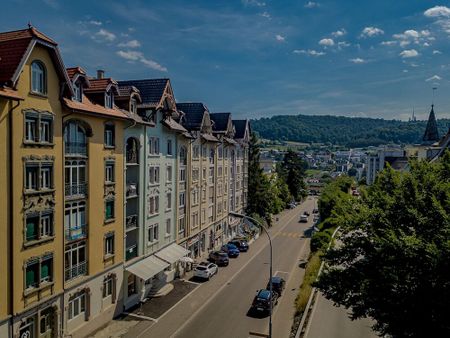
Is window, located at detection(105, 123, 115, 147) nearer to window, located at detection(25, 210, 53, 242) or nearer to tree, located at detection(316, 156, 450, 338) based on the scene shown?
window, located at detection(25, 210, 53, 242)

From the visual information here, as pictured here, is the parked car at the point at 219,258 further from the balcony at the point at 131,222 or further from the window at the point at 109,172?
the window at the point at 109,172

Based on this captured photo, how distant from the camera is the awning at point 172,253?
33.4m

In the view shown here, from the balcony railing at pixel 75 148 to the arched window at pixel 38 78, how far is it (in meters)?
3.45

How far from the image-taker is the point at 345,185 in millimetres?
72062

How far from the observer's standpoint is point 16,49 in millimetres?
18719

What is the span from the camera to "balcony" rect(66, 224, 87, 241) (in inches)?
892

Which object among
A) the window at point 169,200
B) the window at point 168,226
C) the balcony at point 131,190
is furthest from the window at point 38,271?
the window at point 168,226

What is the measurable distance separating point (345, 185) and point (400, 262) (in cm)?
5999

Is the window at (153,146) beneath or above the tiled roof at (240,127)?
beneath

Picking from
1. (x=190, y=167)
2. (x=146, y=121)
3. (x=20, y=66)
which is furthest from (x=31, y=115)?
(x=190, y=167)

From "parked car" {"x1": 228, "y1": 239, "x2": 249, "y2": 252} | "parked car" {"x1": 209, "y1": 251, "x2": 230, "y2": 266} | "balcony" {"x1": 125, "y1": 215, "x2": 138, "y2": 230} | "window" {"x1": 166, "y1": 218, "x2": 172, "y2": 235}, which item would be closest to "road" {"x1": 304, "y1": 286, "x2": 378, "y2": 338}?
"balcony" {"x1": 125, "y1": 215, "x2": 138, "y2": 230}

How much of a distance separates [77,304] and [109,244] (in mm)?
4480

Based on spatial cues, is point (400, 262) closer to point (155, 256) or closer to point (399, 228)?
point (399, 228)

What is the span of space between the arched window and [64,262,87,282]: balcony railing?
10.4m
